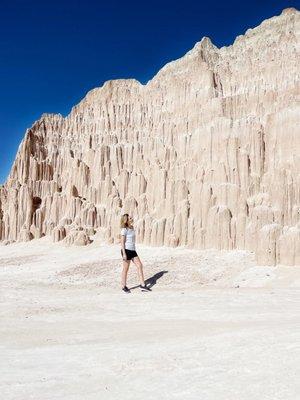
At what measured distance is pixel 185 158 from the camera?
32.5m

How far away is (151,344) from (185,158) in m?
26.4

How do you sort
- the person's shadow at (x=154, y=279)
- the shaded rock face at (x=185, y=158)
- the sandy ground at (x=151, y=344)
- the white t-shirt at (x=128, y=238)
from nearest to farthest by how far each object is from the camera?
the sandy ground at (x=151, y=344), the white t-shirt at (x=128, y=238), the person's shadow at (x=154, y=279), the shaded rock face at (x=185, y=158)

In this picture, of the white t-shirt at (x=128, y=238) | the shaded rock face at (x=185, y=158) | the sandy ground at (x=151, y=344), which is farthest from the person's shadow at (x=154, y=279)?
the shaded rock face at (x=185, y=158)

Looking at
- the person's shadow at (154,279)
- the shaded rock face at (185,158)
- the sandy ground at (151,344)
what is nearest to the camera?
the sandy ground at (151,344)

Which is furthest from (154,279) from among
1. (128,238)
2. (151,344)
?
(151,344)

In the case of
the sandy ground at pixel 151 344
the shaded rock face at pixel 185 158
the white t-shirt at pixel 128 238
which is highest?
the shaded rock face at pixel 185 158

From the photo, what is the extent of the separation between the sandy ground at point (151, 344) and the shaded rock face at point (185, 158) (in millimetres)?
7134

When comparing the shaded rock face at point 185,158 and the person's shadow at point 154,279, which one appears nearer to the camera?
the person's shadow at point 154,279

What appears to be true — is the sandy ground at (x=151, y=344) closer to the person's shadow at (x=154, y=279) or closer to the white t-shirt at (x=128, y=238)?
the white t-shirt at (x=128, y=238)

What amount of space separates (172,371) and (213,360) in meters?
0.59

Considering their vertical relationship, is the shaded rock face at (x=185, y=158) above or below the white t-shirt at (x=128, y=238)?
above

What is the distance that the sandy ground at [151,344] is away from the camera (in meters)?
4.95

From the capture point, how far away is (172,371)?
17.8 feet

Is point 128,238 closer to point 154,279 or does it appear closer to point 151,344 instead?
point 154,279
